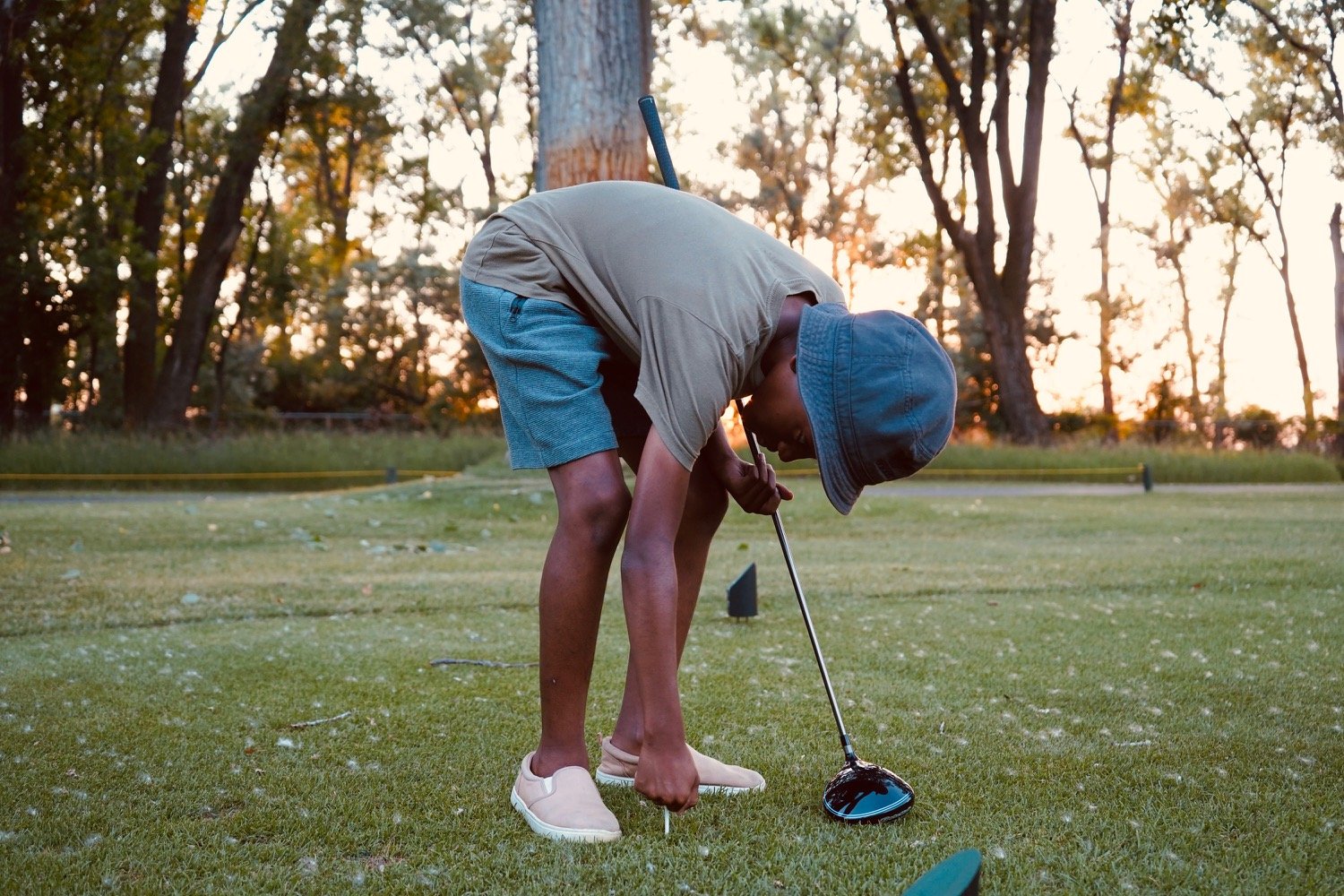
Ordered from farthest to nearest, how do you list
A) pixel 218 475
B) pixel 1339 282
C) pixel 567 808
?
pixel 1339 282 → pixel 218 475 → pixel 567 808

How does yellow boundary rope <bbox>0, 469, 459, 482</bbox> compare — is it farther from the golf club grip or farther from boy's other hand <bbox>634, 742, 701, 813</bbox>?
boy's other hand <bbox>634, 742, 701, 813</bbox>

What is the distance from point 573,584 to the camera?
229 centimetres

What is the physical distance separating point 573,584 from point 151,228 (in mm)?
19647

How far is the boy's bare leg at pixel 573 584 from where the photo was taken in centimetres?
229

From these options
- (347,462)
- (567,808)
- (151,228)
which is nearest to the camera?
(567,808)

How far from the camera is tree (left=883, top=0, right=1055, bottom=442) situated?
1927cm

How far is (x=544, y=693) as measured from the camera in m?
2.36

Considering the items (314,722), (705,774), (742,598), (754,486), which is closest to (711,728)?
(705,774)

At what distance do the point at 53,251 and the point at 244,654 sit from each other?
59.0 ft

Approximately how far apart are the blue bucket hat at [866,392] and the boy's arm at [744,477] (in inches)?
11.8

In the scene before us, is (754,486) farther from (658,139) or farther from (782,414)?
(658,139)

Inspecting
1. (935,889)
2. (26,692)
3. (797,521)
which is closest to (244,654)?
(26,692)

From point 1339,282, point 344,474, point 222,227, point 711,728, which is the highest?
point 1339,282

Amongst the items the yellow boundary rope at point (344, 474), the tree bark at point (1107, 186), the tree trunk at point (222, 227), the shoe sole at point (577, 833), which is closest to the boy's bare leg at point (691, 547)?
the shoe sole at point (577, 833)
